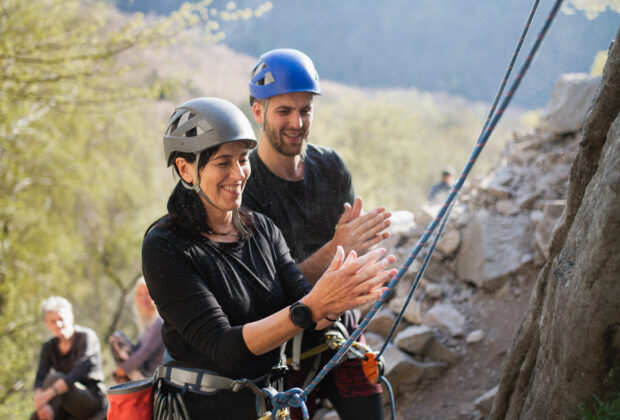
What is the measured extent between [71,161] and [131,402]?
15325 mm

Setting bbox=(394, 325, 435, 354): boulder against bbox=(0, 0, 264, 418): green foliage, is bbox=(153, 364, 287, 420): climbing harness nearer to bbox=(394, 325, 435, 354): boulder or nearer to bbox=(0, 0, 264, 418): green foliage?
bbox=(394, 325, 435, 354): boulder

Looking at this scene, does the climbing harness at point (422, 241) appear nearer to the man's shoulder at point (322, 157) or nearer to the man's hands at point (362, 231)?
the man's hands at point (362, 231)

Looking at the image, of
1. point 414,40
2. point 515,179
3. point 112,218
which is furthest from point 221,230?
point 414,40

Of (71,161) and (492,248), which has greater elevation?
(71,161)

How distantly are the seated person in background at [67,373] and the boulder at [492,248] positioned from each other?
14.0 feet

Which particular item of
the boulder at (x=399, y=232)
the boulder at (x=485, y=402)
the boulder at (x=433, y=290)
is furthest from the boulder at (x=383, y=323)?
the boulder at (x=485, y=402)

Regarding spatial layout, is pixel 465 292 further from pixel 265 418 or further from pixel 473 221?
pixel 265 418

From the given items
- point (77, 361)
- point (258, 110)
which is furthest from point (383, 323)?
point (258, 110)

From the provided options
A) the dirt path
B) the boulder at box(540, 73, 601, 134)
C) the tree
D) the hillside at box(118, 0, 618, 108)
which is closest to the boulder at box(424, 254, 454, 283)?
the dirt path

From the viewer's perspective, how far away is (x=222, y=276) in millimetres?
2115

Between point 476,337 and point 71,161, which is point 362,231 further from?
point 71,161

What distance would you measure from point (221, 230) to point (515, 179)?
5.40 m

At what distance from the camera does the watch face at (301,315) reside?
6.20 feet

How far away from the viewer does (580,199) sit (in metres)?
2.53
